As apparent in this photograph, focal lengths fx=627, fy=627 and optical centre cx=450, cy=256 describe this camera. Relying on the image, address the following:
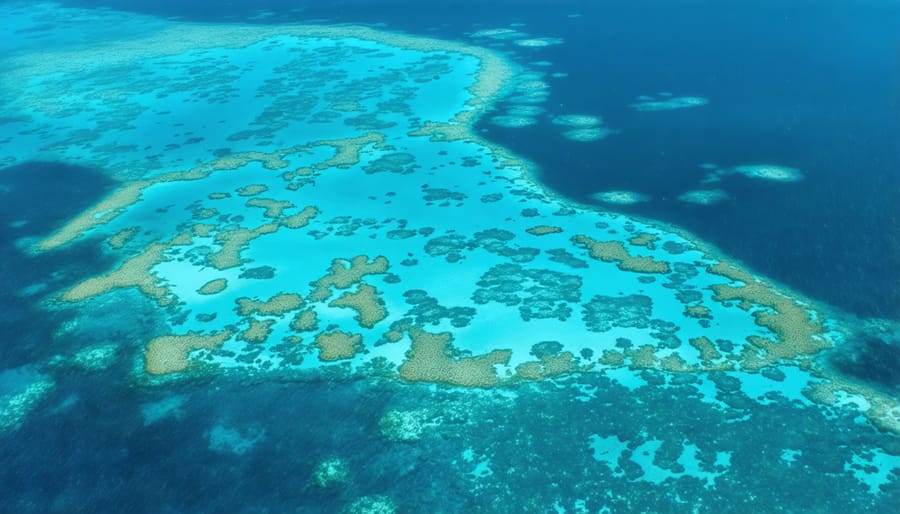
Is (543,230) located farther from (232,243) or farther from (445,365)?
(232,243)

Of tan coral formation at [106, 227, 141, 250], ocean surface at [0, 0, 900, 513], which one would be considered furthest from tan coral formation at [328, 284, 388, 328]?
tan coral formation at [106, 227, 141, 250]

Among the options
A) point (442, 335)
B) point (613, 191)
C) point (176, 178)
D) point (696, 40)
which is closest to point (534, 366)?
point (442, 335)

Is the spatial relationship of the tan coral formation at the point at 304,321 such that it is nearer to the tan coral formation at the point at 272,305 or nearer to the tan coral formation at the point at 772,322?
the tan coral formation at the point at 272,305

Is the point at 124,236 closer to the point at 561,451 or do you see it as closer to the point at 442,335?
the point at 442,335

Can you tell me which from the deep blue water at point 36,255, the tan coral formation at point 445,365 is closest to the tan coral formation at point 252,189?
the deep blue water at point 36,255

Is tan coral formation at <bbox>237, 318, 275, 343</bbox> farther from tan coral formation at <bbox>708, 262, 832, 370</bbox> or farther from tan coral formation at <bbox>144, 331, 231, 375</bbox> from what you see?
tan coral formation at <bbox>708, 262, 832, 370</bbox>

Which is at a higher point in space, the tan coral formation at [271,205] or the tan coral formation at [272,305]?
the tan coral formation at [271,205]
